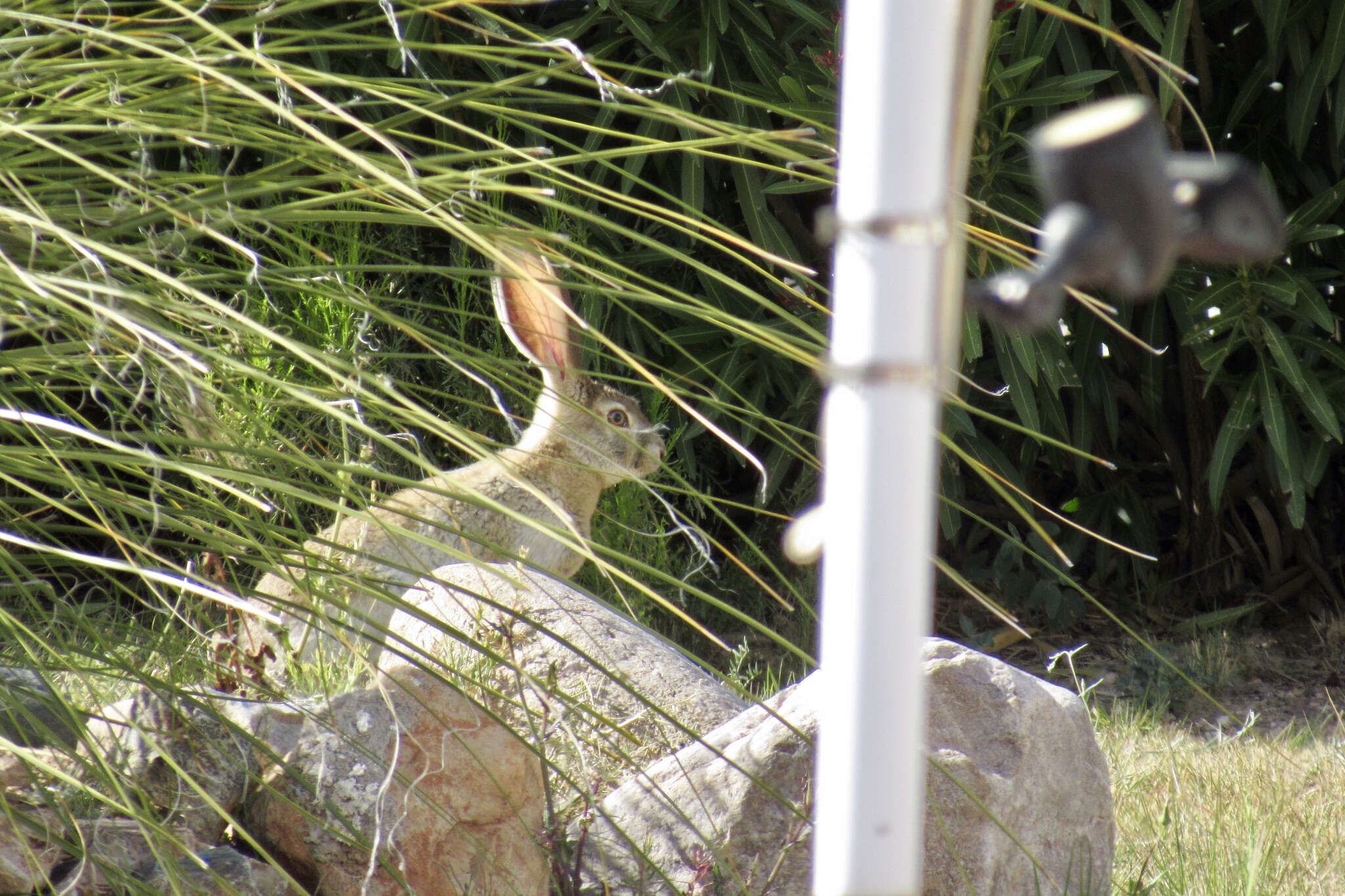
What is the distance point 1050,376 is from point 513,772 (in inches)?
87.5

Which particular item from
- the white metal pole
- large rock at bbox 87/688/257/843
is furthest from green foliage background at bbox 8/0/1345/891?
the white metal pole

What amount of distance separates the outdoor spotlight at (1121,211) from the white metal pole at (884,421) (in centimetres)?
5

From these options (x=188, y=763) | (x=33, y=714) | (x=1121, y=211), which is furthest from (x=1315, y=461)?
(x=1121, y=211)

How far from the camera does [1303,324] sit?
443cm

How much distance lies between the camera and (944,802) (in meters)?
2.14

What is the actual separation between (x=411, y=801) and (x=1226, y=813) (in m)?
1.60

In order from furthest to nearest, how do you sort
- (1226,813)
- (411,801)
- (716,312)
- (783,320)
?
(783,320) → (1226,813) → (411,801) → (716,312)

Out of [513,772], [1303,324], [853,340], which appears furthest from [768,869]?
[1303,324]

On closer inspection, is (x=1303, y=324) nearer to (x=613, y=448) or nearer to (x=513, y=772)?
(x=613, y=448)

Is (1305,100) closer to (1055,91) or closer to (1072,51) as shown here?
(1072,51)

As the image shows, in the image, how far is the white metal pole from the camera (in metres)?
0.57

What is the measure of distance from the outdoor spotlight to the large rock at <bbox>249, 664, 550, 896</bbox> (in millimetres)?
1592

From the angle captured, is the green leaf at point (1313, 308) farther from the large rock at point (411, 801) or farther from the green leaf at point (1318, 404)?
the large rock at point (411, 801)

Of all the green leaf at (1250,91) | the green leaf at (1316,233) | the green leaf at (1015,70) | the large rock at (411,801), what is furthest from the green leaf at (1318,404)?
the large rock at (411,801)
